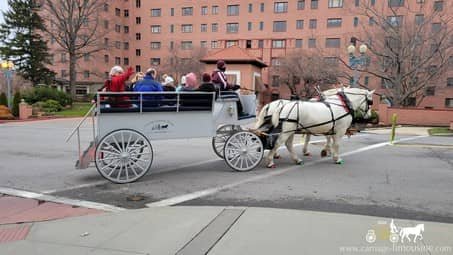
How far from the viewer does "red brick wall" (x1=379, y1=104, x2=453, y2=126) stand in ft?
88.0

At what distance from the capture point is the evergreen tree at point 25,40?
40.0 metres

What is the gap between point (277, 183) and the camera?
684cm

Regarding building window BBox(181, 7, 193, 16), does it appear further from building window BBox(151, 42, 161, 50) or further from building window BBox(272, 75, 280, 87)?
building window BBox(272, 75, 280, 87)

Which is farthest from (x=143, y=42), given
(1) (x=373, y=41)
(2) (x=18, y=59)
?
(1) (x=373, y=41)

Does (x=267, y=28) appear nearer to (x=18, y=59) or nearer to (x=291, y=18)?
(x=291, y=18)

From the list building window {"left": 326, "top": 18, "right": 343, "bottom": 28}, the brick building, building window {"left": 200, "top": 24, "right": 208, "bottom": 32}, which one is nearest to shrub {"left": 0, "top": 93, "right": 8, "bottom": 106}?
the brick building

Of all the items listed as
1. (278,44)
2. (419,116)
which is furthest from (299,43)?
(419,116)

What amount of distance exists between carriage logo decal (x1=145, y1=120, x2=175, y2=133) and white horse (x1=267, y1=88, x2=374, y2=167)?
8.28ft

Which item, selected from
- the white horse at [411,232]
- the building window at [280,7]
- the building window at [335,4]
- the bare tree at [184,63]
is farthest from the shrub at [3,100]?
the building window at [335,4]

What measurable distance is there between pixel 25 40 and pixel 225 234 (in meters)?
44.3

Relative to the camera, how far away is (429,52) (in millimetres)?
28750

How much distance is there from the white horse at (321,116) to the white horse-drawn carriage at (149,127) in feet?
2.60

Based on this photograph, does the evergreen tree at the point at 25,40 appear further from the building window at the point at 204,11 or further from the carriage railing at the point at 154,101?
the carriage railing at the point at 154,101

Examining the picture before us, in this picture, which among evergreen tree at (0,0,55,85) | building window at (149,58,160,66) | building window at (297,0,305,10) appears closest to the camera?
evergreen tree at (0,0,55,85)
